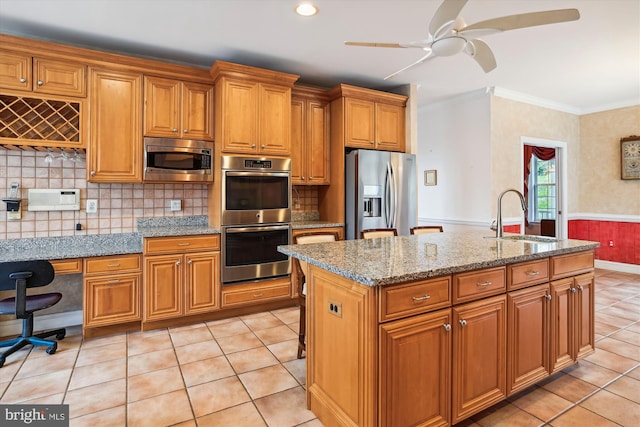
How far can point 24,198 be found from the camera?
3.16 m

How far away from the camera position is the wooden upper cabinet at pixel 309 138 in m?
4.16

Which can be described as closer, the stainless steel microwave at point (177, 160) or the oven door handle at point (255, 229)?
the stainless steel microwave at point (177, 160)

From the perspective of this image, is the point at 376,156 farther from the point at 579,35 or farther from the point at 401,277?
the point at 401,277

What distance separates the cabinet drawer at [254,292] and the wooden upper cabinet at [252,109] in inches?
54.0

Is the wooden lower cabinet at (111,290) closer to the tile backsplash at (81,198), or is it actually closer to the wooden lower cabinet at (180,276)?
the wooden lower cabinet at (180,276)

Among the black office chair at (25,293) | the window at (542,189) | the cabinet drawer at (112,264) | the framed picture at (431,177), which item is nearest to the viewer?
the black office chair at (25,293)

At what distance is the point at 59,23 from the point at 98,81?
48 cm

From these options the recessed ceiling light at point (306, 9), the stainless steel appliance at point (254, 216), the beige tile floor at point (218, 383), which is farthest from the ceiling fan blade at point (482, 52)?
the beige tile floor at point (218, 383)

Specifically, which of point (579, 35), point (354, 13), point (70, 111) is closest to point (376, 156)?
point (354, 13)

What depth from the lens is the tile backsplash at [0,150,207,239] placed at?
3127 mm

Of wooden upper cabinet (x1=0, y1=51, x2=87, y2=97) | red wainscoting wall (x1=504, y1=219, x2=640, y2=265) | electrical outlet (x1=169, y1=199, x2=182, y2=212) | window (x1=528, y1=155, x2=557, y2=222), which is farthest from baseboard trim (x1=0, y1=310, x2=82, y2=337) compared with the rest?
window (x1=528, y1=155, x2=557, y2=222)

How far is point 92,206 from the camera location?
11.2 ft

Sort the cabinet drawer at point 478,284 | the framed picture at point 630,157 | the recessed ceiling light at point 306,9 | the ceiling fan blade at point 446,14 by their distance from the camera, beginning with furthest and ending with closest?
the framed picture at point 630,157, the recessed ceiling light at point 306,9, the ceiling fan blade at point 446,14, the cabinet drawer at point 478,284

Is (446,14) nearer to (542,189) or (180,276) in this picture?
(180,276)
